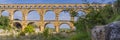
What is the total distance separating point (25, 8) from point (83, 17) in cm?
5757

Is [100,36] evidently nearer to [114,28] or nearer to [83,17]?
[114,28]

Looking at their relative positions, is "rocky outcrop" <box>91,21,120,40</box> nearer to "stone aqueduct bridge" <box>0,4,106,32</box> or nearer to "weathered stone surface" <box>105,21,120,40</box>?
"weathered stone surface" <box>105,21,120,40</box>

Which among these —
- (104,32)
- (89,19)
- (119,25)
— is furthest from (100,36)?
(89,19)

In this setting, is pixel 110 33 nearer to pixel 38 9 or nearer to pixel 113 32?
pixel 113 32

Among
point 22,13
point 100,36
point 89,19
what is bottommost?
point 22,13

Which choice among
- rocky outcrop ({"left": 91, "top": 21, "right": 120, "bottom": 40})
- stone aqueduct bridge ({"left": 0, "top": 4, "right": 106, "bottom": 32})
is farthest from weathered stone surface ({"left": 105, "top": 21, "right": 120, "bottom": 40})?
stone aqueduct bridge ({"left": 0, "top": 4, "right": 106, "bottom": 32})

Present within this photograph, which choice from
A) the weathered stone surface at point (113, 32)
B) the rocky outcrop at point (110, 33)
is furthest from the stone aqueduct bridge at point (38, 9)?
the weathered stone surface at point (113, 32)

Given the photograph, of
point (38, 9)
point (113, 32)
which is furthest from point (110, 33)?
A: point (38, 9)

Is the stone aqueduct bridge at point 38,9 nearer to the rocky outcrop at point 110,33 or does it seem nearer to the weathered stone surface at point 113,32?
the rocky outcrop at point 110,33

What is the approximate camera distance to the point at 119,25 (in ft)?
8.51

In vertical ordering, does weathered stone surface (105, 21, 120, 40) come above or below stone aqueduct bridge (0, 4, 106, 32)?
above

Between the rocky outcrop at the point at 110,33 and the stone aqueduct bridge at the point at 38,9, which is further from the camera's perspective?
the stone aqueduct bridge at the point at 38,9

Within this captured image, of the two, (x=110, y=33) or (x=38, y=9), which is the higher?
(x=110, y=33)

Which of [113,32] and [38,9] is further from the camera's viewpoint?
[38,9]
